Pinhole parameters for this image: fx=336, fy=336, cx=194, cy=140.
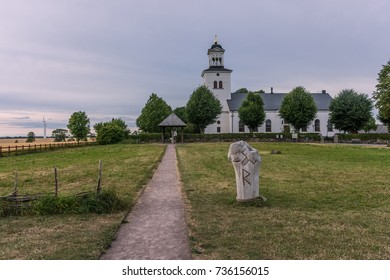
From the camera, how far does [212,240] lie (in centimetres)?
639

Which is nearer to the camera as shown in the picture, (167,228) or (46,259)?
(46,259)

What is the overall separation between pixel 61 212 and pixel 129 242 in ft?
11.0

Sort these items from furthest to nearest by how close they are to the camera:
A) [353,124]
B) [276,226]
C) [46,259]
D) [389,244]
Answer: [353,124] → [276,226] → [389,244] → [46,259]

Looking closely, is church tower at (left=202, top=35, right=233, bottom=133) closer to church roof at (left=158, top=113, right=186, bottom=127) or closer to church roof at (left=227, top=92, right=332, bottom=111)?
church roof at (left=227, top=92, right=332, bottom=111)

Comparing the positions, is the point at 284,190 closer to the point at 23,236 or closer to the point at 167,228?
the point at 167,228

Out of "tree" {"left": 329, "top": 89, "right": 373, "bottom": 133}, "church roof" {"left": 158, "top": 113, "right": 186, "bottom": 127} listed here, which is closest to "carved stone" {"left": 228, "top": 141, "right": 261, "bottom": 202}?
"church roof" {"left": 158, "top": 113, "right": 186, "bottom": 127}

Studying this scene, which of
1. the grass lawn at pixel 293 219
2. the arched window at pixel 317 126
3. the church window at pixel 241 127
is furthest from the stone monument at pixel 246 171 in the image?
the arched window at pixel 317 126

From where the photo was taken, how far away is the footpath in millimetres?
5703

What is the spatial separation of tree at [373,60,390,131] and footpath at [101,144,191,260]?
41.6 m

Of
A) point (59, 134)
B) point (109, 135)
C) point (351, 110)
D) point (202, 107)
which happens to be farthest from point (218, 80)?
point (59, 134)

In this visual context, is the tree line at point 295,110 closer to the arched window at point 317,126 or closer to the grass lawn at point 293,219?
the arched window at point 317,126

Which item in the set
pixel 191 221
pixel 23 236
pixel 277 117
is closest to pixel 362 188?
pixel 191 221

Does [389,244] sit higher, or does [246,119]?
[246,119]

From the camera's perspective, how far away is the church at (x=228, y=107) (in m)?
75.9
